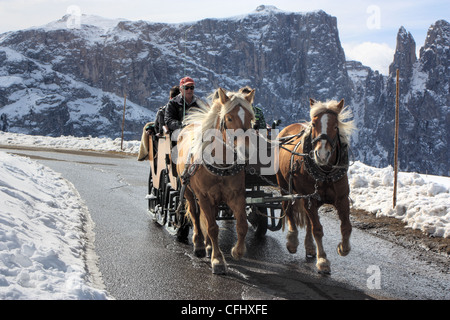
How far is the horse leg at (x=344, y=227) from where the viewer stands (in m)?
5.76

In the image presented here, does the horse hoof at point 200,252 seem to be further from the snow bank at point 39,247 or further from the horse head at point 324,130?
the horse head at point 324,130

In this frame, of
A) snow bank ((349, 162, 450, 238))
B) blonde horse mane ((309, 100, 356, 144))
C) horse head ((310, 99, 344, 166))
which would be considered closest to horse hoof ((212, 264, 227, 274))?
horse head ((310, 99, 344, 166))

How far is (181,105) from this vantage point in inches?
301

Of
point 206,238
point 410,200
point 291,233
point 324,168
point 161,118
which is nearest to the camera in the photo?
point 324,168

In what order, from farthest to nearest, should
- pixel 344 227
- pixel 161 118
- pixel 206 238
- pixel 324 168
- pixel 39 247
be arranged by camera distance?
pixel 161 118, pixel 206 238, pixel 324 168, pixel 344 227, pixel 39 247

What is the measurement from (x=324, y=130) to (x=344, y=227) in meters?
1.35

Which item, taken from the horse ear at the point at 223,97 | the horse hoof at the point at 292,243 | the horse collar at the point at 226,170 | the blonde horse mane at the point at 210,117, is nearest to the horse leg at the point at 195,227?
the blonde horse mane at the point at 210,117

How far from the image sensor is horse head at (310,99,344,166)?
5.46m

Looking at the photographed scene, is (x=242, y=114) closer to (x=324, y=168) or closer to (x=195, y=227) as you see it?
(x=324, y=168)

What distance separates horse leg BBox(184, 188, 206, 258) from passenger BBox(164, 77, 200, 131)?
4.30 ft

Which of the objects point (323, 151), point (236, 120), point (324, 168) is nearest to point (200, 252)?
point (324, 168)

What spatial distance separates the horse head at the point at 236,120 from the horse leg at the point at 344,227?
69.4 inches

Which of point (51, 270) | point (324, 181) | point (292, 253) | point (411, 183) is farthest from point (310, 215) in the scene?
point (411, 183)
